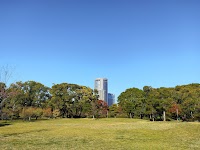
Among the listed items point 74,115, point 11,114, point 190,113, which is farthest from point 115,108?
point 11,114

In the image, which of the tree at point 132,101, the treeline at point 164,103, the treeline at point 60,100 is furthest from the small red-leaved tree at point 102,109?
the treeline at point 164,103

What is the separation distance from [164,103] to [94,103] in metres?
25.4

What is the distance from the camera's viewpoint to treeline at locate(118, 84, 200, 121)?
63.1 m

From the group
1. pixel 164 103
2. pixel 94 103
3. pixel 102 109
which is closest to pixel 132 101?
pixel 102 109

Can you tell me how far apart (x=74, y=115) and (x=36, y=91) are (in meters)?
17.2

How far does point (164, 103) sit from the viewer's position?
66625 mm

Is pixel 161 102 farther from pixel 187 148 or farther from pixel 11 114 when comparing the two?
pixel 187 148

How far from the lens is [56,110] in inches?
3076

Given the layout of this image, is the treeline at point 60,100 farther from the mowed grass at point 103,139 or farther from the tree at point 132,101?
the mowed grass at point 103,139

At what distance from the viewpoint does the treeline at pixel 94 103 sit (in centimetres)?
6627

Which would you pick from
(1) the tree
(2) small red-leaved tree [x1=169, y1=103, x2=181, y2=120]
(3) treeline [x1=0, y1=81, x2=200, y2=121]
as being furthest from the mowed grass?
(1) the tree

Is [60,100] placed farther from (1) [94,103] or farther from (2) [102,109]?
(2) [102,109]

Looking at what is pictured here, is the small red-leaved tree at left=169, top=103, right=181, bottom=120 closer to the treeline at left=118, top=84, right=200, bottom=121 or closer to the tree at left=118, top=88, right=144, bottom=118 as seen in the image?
the treeline at left=118, top=84, right=200, bottom=121

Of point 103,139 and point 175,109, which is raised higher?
point 175,109
